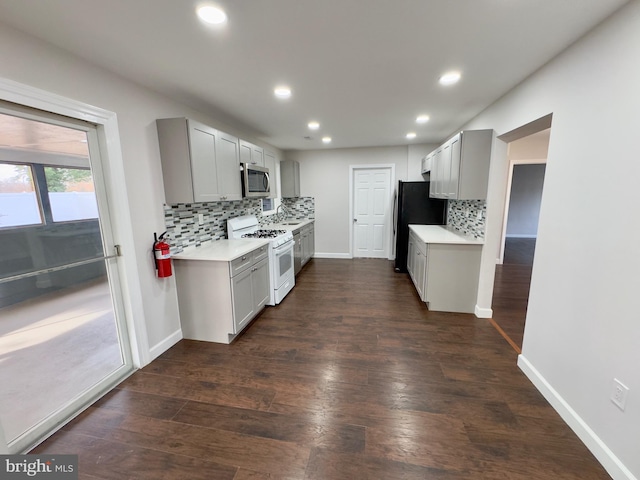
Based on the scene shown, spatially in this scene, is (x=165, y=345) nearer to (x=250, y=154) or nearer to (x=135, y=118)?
(x=135, y=118)

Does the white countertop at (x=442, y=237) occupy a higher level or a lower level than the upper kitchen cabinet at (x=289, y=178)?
lower

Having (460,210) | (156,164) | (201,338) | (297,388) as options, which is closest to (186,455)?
(297,388)

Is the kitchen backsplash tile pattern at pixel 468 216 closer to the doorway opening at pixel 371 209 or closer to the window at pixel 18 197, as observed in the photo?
the doorway opening at pixel 371 209

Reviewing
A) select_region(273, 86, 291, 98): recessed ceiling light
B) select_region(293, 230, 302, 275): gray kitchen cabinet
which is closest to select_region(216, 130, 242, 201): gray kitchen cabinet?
select_region(273, 86, 291, 98): recessed ceiling light

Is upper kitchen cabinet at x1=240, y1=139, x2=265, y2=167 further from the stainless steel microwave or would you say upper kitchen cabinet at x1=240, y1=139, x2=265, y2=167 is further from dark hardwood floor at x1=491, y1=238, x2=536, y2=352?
dark hardwood floor at x1=491, y1=238, x2=536, y2=352

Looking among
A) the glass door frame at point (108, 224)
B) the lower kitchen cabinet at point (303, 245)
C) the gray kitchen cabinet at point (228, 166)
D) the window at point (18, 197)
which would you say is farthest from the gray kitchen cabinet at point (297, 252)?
the window at point (18, 197)

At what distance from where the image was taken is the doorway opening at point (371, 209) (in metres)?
5.70

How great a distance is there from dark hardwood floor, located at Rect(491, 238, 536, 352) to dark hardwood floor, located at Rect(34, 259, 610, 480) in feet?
0.85

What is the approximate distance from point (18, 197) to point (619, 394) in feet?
11.7

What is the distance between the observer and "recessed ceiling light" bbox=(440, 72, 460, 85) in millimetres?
2125

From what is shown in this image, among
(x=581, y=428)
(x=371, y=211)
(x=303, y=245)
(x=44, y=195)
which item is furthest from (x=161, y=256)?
(x=371, y=211)

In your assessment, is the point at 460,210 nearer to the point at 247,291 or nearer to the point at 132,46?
the point at 247,291

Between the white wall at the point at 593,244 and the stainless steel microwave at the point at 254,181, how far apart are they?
9.97 ft

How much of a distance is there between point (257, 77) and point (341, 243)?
426cm
